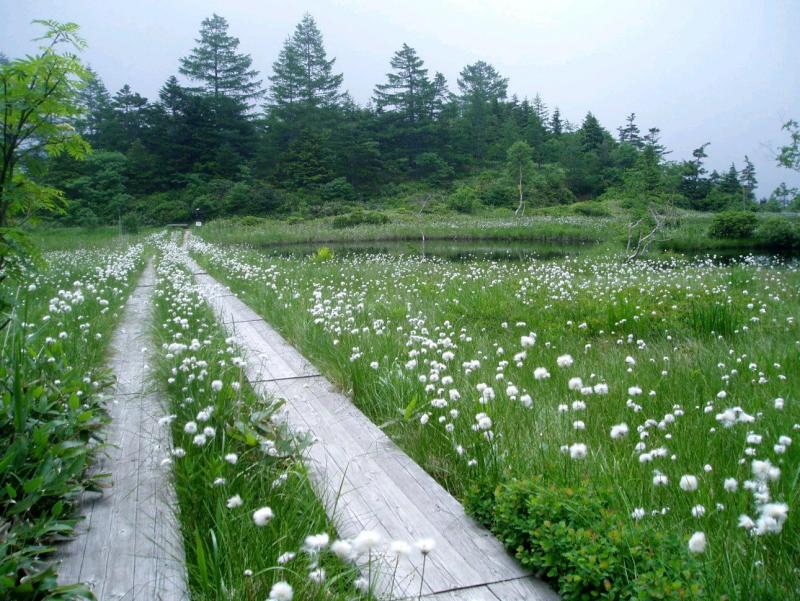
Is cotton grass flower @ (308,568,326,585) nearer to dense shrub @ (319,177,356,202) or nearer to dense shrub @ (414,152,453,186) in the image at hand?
dense shrub @ (319,177,356,202)

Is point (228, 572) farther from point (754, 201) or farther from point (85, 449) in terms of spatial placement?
point (754, 201)

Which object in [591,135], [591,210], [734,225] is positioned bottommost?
[734,225]

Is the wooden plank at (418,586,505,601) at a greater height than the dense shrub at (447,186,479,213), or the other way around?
the dense shrub at (447,186,479,213)

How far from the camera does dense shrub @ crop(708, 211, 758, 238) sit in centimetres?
2150

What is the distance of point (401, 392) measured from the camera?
12.1ft

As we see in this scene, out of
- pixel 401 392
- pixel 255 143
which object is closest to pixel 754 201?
pixel 255 143

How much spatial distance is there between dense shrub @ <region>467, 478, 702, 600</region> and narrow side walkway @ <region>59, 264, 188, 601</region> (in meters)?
1.15

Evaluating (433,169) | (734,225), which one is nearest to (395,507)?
(734,225)

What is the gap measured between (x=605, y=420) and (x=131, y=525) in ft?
8.58

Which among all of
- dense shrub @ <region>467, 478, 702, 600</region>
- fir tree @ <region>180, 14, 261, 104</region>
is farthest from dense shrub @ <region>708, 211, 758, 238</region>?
fir tree @ <region>180, 14, 261, 104</region>

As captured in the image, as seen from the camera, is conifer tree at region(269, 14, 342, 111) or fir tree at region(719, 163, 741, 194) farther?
conifer tree at region(269, 14, 342, 111)

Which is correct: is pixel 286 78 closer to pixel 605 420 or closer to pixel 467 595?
pixel 605 420

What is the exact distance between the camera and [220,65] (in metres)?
53.1

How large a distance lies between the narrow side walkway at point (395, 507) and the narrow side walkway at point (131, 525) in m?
0.61
